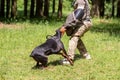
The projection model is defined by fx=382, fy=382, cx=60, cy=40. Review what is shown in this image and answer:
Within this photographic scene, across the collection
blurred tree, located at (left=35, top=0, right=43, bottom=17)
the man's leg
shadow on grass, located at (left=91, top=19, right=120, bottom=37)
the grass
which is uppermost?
the man's leg

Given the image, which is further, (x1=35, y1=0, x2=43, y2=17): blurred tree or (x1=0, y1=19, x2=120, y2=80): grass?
(x1=35, y1=0, x2=43, y2=17): blurred tree

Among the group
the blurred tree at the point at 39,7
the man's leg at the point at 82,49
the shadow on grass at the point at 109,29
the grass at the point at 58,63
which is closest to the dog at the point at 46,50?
the grass at the point at 58,63

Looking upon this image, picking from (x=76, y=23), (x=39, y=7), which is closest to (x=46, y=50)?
(x=76, y=23)

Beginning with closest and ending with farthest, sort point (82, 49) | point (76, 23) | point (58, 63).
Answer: point (76, 23), point (58, 63), point (82, 49)

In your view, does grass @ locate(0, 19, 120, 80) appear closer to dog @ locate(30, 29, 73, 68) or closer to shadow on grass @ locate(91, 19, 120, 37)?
dog @ locate(30, 29, 73, 68)

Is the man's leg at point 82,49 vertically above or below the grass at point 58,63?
above

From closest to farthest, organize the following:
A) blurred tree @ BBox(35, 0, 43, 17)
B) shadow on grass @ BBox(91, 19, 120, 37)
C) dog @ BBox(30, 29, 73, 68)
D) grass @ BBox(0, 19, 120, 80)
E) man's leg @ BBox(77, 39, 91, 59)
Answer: grass @ BBox(0, 19, 120, 80) → dog @ BBox(30, 29, 73, 68) → man's leg @ BBox(77, 39, 91, 59) → shadow on grass @ BBox(91, 19, 120, 37) → blurred tree @ BBox(35, 0, 43, 17)

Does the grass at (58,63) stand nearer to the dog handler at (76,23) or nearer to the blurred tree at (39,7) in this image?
the dog handler at (76,23)

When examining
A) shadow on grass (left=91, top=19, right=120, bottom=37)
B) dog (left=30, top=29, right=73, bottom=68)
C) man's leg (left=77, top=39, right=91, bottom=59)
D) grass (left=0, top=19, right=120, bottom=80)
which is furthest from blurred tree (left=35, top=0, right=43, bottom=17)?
dog (left=30, top=29, right=73, bottom=68)

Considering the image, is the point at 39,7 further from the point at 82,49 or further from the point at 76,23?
the point at 76,23

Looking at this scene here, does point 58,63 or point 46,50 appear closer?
point 46,50

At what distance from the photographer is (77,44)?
11.0 m

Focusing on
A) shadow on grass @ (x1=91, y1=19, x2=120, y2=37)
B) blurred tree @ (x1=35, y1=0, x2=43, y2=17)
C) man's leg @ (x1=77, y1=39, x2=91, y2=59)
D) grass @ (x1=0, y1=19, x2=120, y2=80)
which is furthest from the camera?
blurred tree @ (x1=35, y1=0, x2=43, y2=17)

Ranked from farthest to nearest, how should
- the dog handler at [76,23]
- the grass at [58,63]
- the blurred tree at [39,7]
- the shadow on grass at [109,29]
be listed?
the blurred tree at [39,7] < the shadow on grass at [109,29] < the dog handler at [76,23] < the grass at [58,63]
